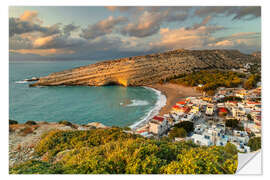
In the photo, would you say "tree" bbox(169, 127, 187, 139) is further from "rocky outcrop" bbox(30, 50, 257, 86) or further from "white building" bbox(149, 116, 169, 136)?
"rocky outcrop" bbox(30, 50, 257, 86)

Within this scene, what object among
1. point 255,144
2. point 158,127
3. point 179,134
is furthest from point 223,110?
point 158,127

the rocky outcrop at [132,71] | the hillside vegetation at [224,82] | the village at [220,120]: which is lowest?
the village at [220,120]

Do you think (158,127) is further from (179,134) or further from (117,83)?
→ (117,83)

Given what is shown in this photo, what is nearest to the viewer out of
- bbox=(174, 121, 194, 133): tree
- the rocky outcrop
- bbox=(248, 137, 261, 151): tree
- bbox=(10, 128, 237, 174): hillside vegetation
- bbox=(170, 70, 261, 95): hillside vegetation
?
bbox=(10, 128, 237, 174): hillside vegetation

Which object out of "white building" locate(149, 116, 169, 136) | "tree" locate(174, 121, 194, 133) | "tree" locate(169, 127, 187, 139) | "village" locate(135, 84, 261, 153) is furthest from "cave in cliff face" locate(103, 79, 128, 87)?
"tree" locate(169, 127, 187, 139)

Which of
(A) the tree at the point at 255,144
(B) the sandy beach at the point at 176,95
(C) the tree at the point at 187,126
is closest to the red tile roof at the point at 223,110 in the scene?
(C) the tree at the point at 187,126

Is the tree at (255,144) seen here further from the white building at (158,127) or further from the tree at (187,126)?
the white building at (158,127)
